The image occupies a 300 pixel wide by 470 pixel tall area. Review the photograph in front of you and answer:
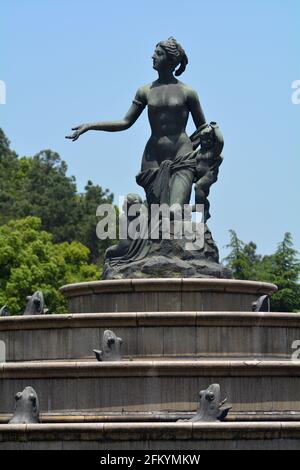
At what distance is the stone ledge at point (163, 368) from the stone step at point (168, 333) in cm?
97

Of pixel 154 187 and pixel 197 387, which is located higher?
pixel 154 187

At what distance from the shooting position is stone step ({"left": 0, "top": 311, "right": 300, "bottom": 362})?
71.1 feet

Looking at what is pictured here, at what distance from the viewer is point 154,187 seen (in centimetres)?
2555

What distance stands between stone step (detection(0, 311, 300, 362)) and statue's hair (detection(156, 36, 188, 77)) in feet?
20.0

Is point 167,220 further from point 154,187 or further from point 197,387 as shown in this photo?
point 197,387

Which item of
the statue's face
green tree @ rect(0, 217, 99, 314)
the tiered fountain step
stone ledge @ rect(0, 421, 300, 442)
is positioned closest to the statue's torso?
the statue's face

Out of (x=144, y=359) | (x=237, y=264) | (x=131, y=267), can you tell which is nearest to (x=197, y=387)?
(x=144, y=359)

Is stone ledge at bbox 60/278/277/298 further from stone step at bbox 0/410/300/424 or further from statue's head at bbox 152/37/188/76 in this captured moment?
statue's head at bbox 152/37/188/76

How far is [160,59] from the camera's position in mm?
26016

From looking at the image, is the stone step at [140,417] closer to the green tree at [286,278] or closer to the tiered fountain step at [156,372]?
the tiered fountain step at [156,372]

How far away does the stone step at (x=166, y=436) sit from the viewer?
19047 millimetres

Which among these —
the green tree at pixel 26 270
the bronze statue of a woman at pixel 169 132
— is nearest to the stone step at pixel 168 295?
the bronze statue of a woman at pixel 169 132
